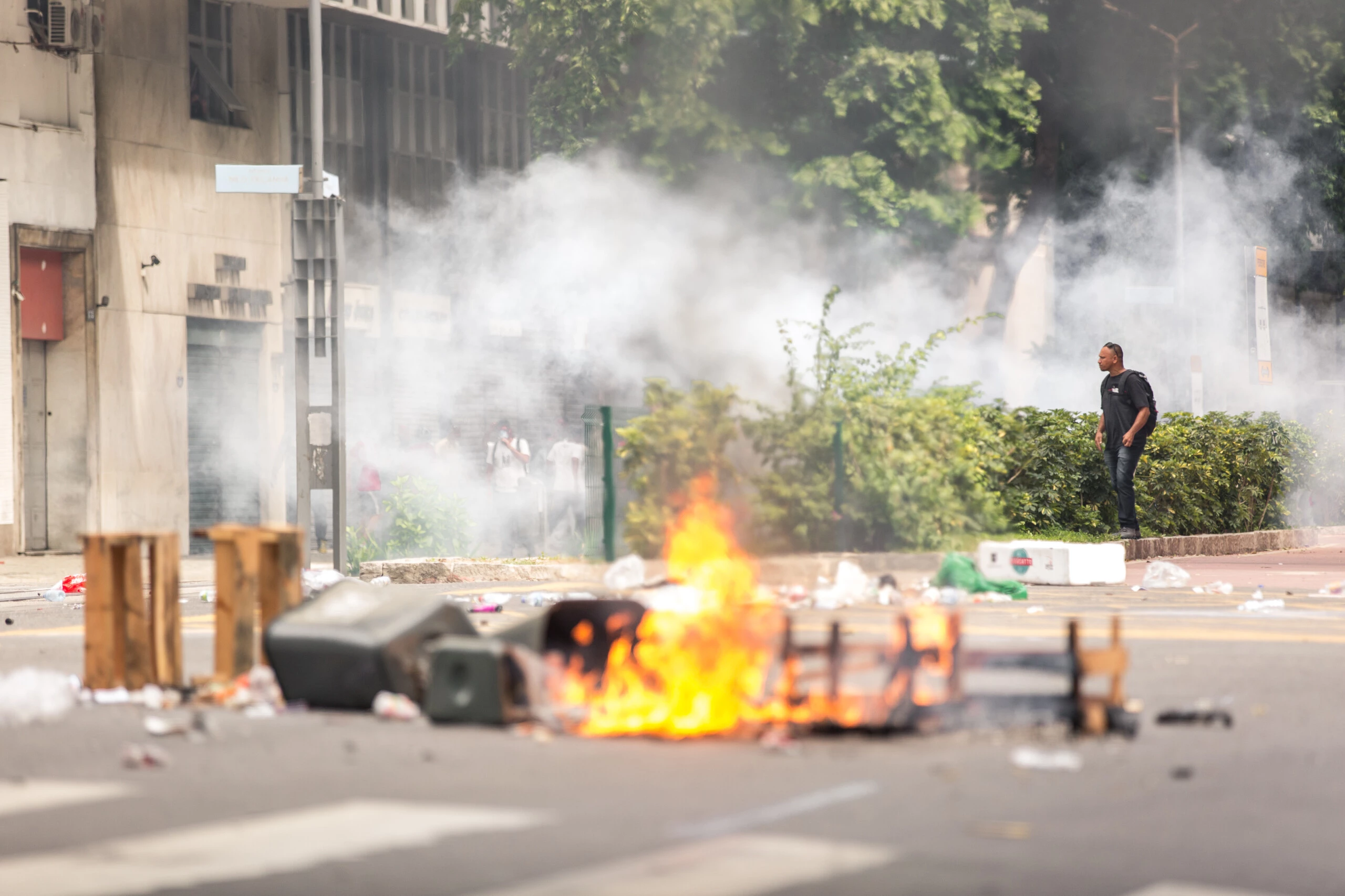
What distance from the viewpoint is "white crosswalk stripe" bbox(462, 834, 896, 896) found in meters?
4.18

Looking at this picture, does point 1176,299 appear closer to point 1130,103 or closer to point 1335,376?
point 1130,103

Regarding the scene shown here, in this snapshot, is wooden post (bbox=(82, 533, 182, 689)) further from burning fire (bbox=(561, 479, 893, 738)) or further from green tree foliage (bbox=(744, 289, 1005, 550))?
green tree foliage (bbox=(744, 289, 1005, 550))

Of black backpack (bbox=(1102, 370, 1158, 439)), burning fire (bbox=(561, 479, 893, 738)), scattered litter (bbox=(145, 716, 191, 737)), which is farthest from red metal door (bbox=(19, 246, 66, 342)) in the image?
burning fire (bbox=(561, 479, 893, 738))

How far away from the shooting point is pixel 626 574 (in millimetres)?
10680

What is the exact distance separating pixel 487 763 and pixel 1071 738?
6.07 ft

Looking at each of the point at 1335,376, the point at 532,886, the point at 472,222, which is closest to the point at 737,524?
the point at 532,886

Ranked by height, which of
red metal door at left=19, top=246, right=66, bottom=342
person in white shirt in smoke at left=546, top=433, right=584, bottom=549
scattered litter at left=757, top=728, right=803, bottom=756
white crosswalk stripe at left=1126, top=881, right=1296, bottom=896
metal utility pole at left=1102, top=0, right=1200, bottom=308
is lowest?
white crosswalk stripe at left=1126, top=881, right=1296, bottom=896

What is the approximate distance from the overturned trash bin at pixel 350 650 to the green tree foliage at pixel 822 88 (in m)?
16.0

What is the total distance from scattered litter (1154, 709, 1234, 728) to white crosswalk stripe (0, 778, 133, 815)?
11.1 ft

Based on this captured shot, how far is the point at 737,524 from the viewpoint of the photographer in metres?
10.3

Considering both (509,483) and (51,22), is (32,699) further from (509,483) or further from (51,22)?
(51,22)

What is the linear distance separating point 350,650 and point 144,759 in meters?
1.14

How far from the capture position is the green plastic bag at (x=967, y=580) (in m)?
12.2

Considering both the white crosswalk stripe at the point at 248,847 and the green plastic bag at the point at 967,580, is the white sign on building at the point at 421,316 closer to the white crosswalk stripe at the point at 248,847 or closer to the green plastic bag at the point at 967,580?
the green plastic bag at the point at 967,580
